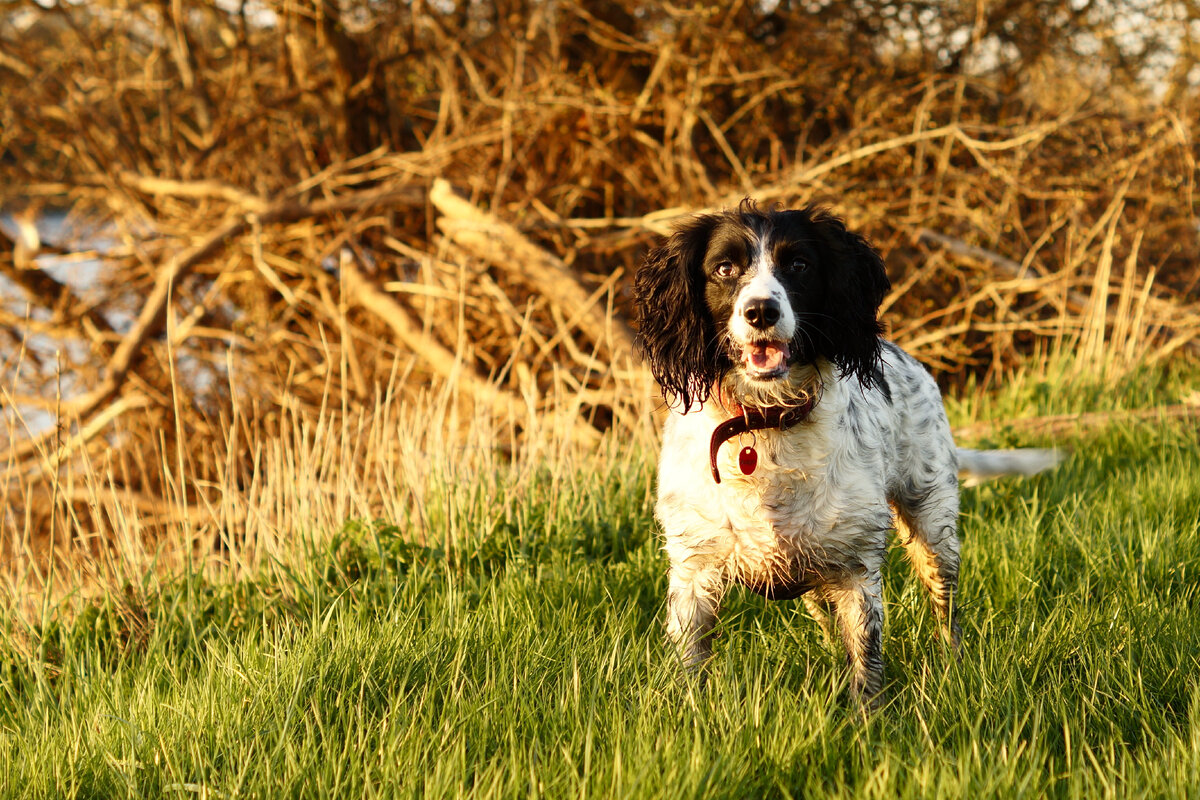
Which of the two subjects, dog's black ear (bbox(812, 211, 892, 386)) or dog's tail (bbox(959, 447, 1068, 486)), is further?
dog's tail (bbox(959, 447, 1068, 486))

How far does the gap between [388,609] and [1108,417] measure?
399 cm

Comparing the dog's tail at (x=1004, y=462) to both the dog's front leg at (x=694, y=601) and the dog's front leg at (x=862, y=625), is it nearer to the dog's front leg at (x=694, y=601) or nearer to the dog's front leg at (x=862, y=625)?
the dog's front leg at (x=862, y=625)

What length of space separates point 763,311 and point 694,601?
854mm

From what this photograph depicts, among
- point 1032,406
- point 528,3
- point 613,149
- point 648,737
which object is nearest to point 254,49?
point 528,3

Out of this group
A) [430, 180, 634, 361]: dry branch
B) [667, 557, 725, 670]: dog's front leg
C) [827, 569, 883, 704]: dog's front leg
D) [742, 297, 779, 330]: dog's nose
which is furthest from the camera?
[430, 180, 634, 361]: dry branch

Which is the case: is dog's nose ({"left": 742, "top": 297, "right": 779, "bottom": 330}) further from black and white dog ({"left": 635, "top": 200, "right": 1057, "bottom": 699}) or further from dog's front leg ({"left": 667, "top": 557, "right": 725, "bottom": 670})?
dog's front leg ({"left": 667, "top": 557, "right": 725, "bottom": 670})

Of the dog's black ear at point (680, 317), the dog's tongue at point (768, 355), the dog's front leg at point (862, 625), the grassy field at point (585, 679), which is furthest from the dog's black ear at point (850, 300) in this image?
the grassy field at point (585, 679)

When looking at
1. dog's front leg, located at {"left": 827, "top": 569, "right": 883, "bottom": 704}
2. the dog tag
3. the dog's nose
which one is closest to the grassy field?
dog's front leg, located at {"left": 827, "top": 569, "right": 883, "bottom": 704}

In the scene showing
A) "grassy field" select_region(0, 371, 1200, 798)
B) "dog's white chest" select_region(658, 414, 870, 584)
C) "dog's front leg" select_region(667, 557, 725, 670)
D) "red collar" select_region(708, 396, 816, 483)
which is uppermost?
"red collar" select_region(708, 396, 816, 483)

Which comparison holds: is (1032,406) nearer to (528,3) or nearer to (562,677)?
(562,677)

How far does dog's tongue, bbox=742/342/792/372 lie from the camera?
266 cm

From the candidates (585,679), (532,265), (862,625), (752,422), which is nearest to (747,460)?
(752,422)

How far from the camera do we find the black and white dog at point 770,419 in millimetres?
2746

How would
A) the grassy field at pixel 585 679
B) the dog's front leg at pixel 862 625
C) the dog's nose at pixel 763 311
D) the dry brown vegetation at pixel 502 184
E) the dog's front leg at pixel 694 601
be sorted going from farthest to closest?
the dry brown vegetation at pixel 502 184 < the dog's front leg at pixel 694 601 < the dog's front leg at pixel 862 625 < the dog's nose at pixel 763 311 < the grassy field at pixel 585 679
